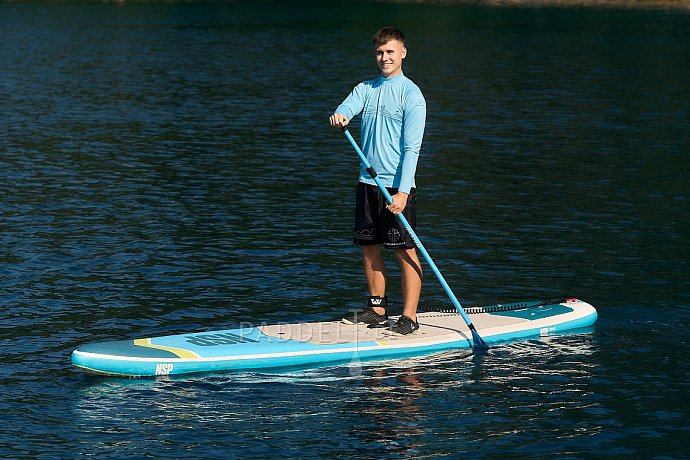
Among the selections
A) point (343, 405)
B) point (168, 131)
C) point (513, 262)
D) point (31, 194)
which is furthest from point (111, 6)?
point (343, 405)

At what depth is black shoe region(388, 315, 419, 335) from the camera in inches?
535

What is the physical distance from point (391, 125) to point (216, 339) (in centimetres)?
307

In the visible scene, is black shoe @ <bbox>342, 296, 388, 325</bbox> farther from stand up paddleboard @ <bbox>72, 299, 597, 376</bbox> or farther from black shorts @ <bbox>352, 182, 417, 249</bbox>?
black shorts @ <bbox>352, 182, 417, 249</bbox>

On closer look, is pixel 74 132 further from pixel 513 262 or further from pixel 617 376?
pixel 617 376

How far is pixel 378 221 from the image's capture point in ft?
43.8

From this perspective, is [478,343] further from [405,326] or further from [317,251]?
[317,251]

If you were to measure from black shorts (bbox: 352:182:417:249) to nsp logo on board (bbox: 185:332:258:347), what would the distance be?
5.63 feet

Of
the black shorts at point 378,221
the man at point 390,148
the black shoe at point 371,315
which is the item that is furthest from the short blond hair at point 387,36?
the black shoe at point 371,315

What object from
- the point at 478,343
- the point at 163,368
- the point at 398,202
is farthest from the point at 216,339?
the point at 478,343

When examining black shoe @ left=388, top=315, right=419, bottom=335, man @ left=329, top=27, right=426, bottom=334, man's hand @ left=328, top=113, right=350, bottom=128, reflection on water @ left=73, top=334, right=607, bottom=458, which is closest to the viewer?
reflection on water @ left=73, top=334, right=607, bottom=458

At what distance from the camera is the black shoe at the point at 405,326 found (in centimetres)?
1360

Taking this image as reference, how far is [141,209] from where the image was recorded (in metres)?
22.4

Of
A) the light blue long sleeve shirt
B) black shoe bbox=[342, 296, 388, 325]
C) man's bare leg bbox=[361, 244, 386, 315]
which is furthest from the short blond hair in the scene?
black shoe bbox=[342, 296, 388, 325]

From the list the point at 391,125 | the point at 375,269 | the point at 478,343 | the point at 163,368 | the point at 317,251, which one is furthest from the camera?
the point at 317,251
